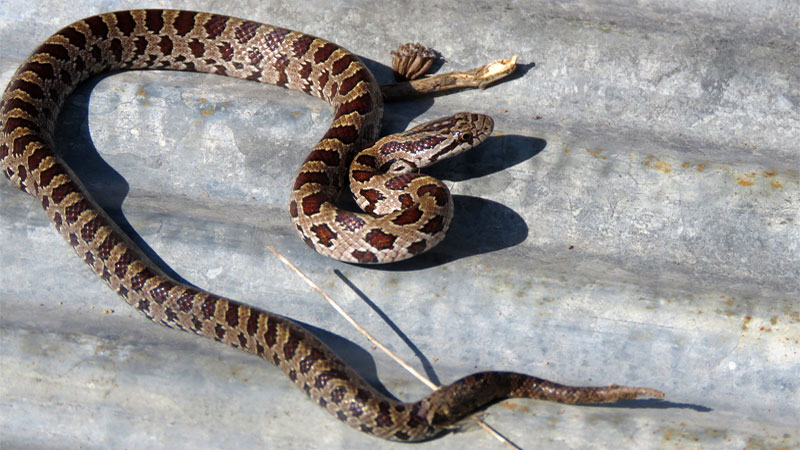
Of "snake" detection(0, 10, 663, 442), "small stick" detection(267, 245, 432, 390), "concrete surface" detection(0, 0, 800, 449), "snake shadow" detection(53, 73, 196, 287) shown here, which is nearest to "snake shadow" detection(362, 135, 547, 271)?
"concrete surface" detection(0, 0, 800, 449)

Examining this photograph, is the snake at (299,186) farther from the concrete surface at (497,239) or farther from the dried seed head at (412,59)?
the dried seed head at (412,59)

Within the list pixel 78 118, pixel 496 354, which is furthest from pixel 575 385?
pixel 78 118

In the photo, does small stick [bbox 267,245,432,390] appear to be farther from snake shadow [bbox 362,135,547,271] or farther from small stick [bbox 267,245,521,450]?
snake shadow [bbox 362,135,547,271]

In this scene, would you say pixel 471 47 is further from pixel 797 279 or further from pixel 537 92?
pixel 797 279

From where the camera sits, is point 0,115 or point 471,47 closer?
point 0,115

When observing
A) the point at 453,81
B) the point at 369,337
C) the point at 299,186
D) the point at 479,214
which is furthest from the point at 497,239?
the point at 453,81

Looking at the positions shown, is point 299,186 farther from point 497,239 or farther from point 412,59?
point 412,59

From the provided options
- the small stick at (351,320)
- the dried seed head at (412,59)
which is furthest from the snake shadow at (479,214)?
the dried seed head at (412,59)
